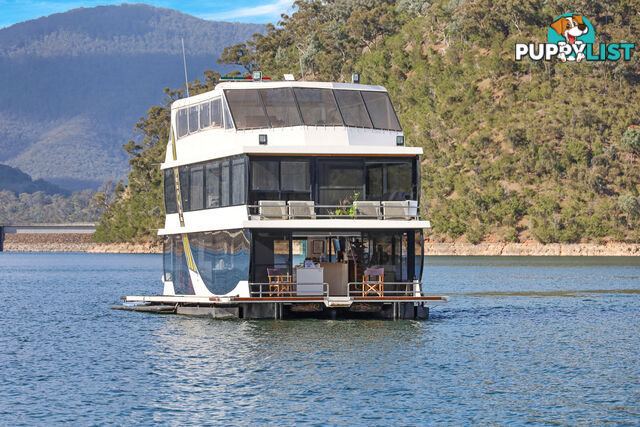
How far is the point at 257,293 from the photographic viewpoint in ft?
106

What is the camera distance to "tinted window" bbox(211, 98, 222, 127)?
34.7 metres

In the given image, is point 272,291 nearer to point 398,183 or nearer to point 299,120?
point 398,183

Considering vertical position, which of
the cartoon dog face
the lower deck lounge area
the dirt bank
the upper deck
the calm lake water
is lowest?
the dirt bank

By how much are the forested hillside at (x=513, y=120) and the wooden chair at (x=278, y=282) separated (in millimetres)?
85282

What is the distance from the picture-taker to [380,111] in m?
34.7

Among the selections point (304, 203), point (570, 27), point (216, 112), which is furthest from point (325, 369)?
point (570, 27)

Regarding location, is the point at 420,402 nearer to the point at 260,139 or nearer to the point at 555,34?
the point at 260,139

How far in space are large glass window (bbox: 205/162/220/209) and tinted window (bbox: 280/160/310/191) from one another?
2.70 m

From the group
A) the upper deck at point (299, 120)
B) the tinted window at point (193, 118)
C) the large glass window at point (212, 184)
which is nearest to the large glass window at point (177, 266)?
the large glass window at point (212, 184)

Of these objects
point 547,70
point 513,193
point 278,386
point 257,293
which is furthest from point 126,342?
point 547,70

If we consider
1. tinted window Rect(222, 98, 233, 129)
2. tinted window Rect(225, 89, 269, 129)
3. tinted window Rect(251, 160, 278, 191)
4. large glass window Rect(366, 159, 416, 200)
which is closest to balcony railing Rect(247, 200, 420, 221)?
large glass window Rect(366, 159, 416, 200)

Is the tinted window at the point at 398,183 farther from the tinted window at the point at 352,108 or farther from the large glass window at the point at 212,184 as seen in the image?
the large glass window at the point at 212,184

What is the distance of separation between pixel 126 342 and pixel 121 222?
6033 inches

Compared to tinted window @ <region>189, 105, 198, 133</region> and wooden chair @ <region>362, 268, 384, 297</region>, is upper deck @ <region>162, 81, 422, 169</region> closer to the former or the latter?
tinted window @ <region>189, 105, 198, 133</region>
